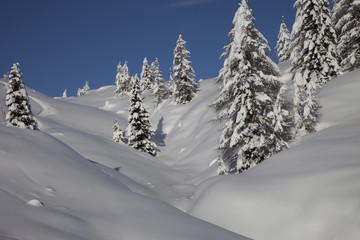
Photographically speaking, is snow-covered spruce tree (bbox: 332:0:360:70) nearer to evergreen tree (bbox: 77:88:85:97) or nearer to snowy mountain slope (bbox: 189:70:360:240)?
snowy mountain slope (bbox: 189:70:360:240)

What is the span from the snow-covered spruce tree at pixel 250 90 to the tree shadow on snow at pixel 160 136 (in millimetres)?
34131

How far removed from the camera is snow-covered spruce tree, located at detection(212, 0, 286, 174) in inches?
600

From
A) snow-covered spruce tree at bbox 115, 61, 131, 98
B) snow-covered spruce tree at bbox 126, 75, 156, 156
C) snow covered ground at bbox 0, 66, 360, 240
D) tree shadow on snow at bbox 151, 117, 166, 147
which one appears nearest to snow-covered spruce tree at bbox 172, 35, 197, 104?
tree shadow on snow at bbox 151, 117, 166, 147

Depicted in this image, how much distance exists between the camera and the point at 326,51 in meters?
22.9

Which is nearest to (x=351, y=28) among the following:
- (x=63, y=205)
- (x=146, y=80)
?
(x=63, y=205)

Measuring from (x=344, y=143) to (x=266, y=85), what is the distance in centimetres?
695

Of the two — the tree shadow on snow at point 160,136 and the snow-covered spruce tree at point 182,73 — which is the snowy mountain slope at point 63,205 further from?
the snow-covered spruce tree at point 182,73

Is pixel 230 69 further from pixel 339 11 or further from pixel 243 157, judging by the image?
pixel 339 11

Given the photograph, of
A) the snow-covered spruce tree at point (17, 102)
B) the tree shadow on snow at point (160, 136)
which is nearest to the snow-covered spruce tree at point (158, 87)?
the tree shadow on snow at point (160, 136)

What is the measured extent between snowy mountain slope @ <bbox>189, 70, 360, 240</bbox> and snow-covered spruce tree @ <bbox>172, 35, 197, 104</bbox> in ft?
133

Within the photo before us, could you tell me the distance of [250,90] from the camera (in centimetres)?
1558

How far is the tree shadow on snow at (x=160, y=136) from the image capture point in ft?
164

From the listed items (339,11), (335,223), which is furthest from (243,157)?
(339,11)

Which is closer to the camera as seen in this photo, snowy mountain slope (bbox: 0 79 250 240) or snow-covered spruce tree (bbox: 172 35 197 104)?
snowy mountain slope (bbox: 0 79 250 240)
